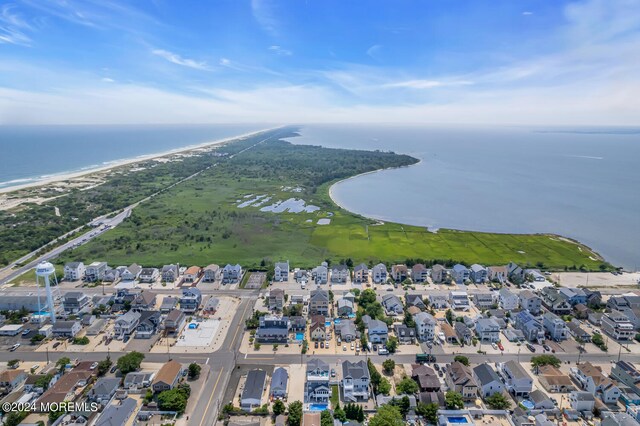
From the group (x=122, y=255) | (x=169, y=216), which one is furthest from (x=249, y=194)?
(x=122, y=255)

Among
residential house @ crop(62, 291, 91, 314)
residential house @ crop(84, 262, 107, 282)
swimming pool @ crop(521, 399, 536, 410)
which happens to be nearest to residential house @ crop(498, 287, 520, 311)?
swimming pool @ crop(521, 399, 536, 410)

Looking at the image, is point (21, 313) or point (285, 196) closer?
point (21, 313)

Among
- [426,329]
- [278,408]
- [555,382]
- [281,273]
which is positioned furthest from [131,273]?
[555,382]

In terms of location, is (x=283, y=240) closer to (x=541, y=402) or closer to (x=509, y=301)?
(x=509, y=301)

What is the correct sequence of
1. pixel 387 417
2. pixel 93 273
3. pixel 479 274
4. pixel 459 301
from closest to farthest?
1. pixel 387 417
2. pixel 459 301
3. pixel 93 273
4. pixel 479 274

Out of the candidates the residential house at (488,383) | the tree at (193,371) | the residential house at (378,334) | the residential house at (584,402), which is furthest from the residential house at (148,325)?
the residential house at (584,402)

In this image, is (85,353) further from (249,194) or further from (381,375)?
(249,194)
